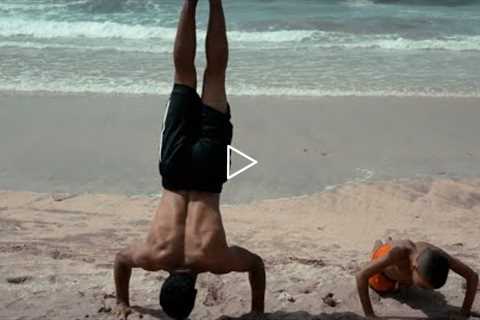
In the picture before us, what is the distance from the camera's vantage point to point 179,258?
4.17 metres

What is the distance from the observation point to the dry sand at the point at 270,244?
4.74 metres

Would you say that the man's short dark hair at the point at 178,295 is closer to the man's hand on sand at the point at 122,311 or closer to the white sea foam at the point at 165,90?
the man's hand on sand at the point at 122,311

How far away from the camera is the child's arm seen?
14.3ft

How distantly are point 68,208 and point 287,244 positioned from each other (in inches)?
84.2

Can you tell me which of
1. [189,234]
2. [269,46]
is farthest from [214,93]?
[269,46]

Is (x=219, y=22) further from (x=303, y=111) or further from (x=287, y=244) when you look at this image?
(x=303, y=111)

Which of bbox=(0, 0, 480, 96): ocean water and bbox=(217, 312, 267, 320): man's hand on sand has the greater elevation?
bbox=(217, 312, 267, 320): man's hand on sand

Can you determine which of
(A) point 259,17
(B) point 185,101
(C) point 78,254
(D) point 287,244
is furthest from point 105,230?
(A) point 259,17

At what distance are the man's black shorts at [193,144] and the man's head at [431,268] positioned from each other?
1.23 metres

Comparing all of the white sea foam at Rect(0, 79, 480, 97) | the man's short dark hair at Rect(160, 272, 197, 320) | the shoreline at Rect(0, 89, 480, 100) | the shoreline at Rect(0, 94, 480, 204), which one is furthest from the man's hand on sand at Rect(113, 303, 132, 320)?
the white sea foam at Rect(0, 79, 480, 97)

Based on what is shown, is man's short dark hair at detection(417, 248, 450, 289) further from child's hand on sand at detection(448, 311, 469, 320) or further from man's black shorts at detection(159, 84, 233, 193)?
man's black shorts at detection(159, 84, 233, 193)

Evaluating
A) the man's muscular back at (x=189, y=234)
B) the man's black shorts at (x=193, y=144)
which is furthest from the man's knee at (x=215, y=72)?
the man's muscular back at (x=189, y=234)

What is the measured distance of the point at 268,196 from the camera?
7230mm

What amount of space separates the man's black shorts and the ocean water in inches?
252
